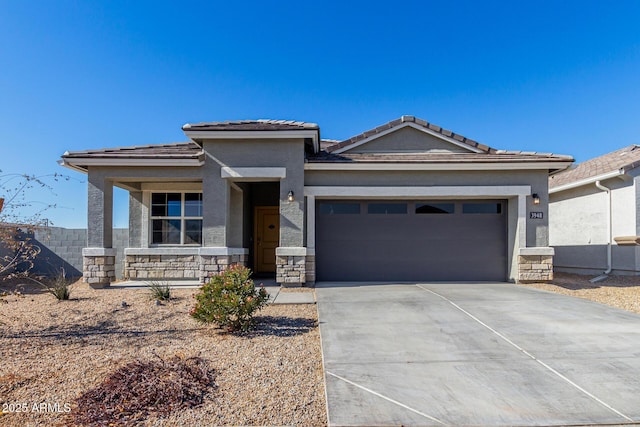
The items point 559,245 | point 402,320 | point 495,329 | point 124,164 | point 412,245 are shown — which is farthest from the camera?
point 559,245

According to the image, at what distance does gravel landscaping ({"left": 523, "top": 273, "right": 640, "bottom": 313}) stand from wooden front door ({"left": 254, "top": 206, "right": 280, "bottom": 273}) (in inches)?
313

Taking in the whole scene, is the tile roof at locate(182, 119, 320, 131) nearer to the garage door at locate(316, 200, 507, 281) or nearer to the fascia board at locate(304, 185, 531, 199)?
the fascia board at locate(304, 185, 531, 199)

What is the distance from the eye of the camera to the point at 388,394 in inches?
152

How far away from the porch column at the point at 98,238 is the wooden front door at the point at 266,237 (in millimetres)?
4545

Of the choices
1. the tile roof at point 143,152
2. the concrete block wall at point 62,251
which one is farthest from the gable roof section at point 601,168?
the concrete block wall at point 62,251

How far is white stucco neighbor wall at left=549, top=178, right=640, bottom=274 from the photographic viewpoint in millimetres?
11750

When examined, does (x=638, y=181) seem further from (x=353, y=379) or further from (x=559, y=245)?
(x=353, y=379)

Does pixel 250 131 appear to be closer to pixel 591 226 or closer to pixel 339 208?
pixel 339 208

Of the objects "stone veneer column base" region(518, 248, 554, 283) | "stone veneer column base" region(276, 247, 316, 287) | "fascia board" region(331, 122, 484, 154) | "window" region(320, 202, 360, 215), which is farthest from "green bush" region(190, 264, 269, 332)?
"stone veneer column base" region(518, 248, 554, 283)

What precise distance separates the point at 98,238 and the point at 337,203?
6544 mm

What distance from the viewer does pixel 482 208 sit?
11039 millimetres

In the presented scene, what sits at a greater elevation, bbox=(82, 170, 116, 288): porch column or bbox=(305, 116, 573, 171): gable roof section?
bbox=(305, 116, 573, 171): gable roof section

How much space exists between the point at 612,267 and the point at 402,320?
32.4 ft

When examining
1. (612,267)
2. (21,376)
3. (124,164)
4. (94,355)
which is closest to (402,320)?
(94,355)
